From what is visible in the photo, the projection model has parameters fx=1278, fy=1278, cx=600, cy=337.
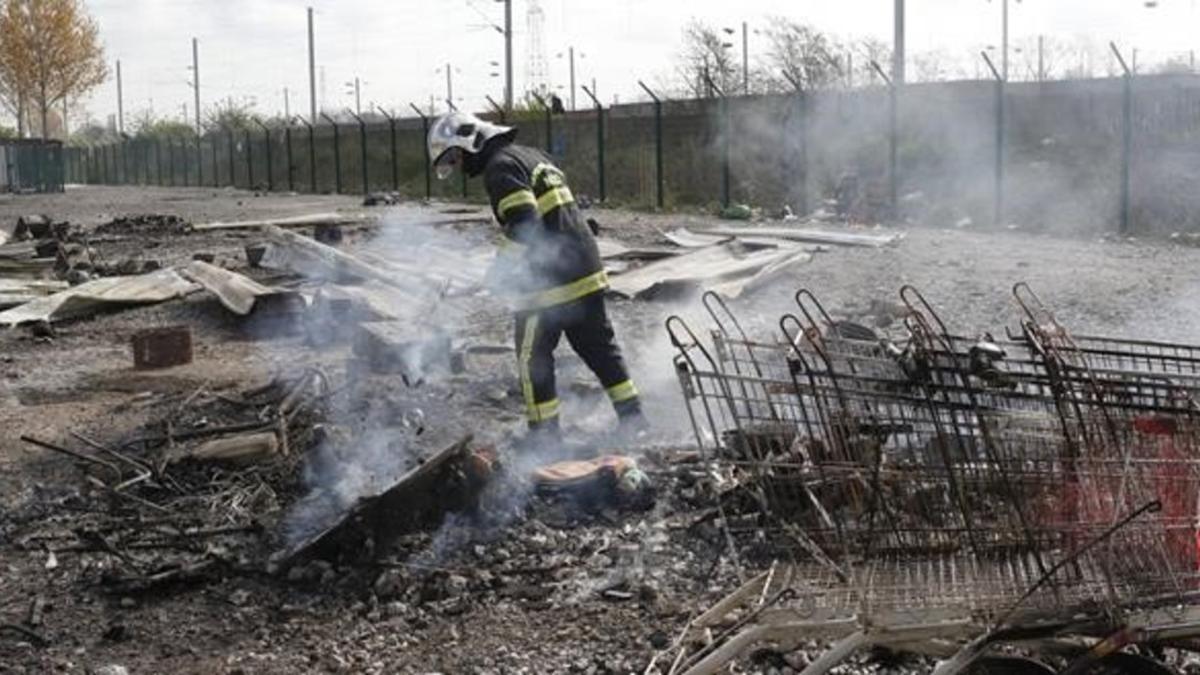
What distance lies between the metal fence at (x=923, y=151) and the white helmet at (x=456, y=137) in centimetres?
1242

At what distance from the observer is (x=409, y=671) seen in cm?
433

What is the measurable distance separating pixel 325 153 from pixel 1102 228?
26.4 m

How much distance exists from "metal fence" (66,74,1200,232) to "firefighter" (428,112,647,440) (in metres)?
12.2

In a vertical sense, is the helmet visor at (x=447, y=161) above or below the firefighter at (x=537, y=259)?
above

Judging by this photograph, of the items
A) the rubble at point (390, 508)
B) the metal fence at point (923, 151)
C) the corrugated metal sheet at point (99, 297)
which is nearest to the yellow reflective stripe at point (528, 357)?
the rubble at point (390, 508)

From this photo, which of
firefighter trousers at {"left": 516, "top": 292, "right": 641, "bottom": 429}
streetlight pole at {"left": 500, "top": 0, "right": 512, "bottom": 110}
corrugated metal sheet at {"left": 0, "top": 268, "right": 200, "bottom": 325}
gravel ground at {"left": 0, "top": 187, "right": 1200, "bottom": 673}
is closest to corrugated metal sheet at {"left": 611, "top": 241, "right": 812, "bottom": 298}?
gravel ground at {"left": 0, "top": 187, "right": 1200, "bottom": 673}

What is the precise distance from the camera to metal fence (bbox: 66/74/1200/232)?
18.3m

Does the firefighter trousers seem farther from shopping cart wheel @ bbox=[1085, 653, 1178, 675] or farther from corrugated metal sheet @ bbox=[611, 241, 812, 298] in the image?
corrugated metal sheet @ bbox=[611, 241, 812, 298]

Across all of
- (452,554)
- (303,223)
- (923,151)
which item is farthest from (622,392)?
(923,151)

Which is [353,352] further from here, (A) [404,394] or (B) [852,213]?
(B) [852,213]

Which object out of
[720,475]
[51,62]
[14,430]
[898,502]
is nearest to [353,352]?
[14,430]

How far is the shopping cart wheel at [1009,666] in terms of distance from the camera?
3.71m

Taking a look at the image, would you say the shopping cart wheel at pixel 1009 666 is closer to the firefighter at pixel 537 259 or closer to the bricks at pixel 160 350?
the firefighter at pixel 537 259

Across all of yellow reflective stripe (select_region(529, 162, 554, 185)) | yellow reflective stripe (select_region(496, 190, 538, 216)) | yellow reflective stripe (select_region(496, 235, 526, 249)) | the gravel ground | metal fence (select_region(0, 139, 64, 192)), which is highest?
metal fence (select_region(0, 139, 64, 192))
